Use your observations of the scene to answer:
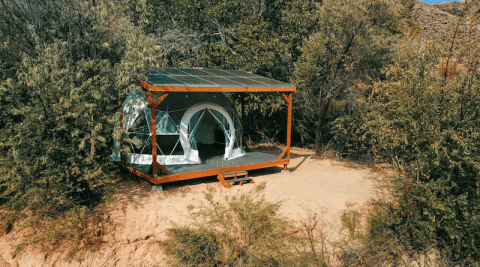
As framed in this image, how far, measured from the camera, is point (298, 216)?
26.8ft

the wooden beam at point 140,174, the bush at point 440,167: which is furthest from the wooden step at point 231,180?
the bush at point 440,167

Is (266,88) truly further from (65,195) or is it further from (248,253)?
(65,195)

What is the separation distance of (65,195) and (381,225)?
658cm

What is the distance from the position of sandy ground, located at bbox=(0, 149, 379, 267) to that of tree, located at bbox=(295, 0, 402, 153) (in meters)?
3.28

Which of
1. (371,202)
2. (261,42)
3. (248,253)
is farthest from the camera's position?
(261,42)

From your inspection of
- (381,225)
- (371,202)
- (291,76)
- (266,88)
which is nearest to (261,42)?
(291,76)

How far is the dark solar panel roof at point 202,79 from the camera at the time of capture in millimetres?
8703

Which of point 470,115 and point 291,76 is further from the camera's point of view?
point 291,76

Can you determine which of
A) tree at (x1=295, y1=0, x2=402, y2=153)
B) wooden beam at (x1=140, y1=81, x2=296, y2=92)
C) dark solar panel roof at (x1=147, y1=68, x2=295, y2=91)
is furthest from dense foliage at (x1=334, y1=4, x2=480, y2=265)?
tree at (x1=295, y1=0, x2=402, y2=153)

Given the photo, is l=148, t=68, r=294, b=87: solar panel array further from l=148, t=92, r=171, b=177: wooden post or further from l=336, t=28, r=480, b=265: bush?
l=336, t=28, r=480, b=265: bush

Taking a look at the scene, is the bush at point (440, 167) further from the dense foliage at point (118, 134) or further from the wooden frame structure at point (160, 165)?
the wooden frame structure at point (160, 165)

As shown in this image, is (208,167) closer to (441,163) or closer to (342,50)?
(441,163)

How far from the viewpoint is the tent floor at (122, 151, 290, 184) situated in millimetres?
8821

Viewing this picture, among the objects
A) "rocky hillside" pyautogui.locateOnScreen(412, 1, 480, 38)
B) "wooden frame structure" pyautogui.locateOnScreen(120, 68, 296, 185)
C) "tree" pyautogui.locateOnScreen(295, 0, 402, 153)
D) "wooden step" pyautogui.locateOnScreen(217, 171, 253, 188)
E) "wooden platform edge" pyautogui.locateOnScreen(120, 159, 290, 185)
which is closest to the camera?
"wooden frame structure" pyautogui.locateOnScreen(120, 68, 296, 185)
